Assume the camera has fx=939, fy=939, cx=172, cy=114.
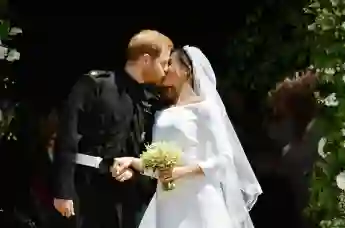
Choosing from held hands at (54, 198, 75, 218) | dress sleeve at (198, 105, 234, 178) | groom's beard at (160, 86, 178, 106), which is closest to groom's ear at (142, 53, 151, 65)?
groom's beard at (160, 86, 178, 106)

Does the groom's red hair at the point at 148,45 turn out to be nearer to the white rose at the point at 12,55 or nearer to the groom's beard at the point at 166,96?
the groom's beard at the point at 166,96

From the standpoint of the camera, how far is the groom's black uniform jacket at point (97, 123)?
5.22 metres

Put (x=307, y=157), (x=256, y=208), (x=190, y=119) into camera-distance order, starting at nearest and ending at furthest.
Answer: (x=190, y=119) < (x=307, y=157) < (x=256, y=208)

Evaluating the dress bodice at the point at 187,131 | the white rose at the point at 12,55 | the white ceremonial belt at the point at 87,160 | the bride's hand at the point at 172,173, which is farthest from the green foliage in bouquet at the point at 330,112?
the white rose at the point at 12,55

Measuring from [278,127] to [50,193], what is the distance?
151cm

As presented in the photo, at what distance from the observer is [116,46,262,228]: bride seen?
488 centimetres

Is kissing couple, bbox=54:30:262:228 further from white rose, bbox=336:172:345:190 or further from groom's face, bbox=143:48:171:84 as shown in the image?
white rose, bbox=336:172:345:190

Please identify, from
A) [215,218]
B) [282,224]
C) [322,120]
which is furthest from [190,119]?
[282,224]

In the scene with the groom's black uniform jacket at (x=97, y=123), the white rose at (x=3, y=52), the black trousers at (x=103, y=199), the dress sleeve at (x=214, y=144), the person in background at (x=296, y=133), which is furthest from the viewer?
the white rose at (x=3, y=52)

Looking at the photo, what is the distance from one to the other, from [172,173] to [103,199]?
0.71 meters

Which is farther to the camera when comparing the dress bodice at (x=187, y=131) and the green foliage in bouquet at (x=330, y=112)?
the green foliage in bouquet at (x=330, y=112)

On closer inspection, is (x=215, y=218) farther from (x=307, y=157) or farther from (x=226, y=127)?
(x=307, y=157)

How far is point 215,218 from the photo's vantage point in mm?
4957

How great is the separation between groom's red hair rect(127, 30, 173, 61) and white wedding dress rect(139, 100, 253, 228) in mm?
373
